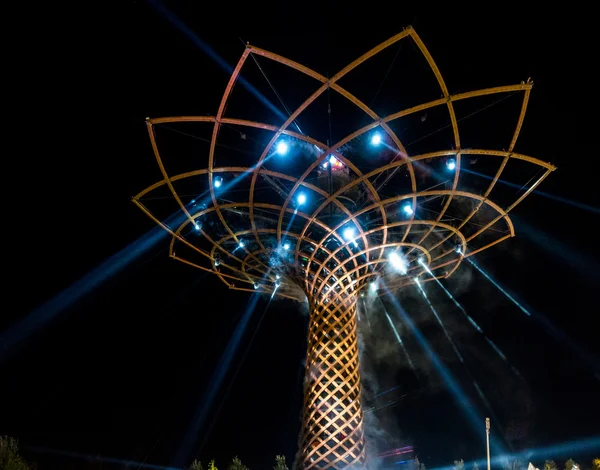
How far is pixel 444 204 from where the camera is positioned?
11.1 metres

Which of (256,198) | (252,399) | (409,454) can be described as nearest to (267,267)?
(256,198)

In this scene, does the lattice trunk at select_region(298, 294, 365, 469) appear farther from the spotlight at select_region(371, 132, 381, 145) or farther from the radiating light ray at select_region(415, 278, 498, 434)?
the radiating light ray at select_region(415, 278, 498, 434)

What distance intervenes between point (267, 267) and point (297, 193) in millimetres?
3137

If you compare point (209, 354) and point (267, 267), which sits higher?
point (209, 354)

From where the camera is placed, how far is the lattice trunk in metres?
11.0

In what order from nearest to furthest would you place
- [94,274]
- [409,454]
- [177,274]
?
[94,274]
[177,274]
[409,454]

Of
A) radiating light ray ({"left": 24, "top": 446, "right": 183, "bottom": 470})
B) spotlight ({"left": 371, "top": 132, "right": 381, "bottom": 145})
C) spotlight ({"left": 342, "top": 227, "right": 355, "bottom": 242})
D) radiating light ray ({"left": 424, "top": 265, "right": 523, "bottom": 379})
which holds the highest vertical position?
radiating light ray ({"left": 424, "top": 265, "right": 523, "bottom": 379})

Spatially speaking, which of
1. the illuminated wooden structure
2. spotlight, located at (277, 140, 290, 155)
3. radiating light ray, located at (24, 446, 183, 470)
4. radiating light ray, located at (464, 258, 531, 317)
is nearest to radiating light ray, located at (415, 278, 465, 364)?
radiating light ray, located at (464, 258, 531, 317)

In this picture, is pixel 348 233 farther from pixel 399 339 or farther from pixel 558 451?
pixel 558 451

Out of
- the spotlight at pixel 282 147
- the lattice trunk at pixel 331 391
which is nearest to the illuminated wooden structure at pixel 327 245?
the lattice trunk at pixel 331 391

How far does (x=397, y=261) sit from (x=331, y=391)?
413cm

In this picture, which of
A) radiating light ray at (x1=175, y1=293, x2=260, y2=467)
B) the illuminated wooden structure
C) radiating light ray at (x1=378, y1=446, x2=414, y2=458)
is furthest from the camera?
radiating light ray at (x1=378, y1=446, x2=414, y2=458)

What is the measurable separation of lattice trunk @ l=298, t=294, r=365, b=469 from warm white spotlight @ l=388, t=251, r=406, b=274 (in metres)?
1.54

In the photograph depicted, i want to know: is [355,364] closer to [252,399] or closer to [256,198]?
[256,198]
